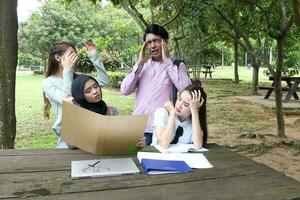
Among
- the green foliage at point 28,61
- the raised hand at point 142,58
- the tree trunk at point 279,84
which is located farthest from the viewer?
the green foliage at point 28,61

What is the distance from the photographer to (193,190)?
1.55 meters

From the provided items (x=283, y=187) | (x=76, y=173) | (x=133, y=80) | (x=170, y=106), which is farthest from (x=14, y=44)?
(x=283, y=187)

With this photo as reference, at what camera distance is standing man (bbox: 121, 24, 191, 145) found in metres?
2.77

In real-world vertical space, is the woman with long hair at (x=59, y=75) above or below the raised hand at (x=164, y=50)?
below

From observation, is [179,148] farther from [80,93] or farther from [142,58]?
[142,58]

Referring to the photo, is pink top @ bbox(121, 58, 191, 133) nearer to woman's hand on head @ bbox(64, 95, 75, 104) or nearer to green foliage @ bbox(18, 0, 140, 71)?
woman's hand on head @ bbox(64, 95, 75, 104)

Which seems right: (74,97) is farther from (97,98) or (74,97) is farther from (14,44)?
(14,44)

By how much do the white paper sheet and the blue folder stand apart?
2.4 inches

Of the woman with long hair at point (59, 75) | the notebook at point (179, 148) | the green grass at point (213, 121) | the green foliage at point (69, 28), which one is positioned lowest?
the green grass at point (213, 121)

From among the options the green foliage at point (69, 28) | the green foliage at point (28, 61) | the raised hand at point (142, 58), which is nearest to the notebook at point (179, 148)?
the raised hand at point (142, 58)

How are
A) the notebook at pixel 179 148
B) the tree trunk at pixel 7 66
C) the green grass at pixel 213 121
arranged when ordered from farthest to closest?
the green grass at pixel 213 121 → the tree trunk at pixel 7 66 → the notebook at pixel 179 148

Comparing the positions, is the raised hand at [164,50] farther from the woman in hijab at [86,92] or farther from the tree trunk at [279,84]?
the tree trunk at [279,84]

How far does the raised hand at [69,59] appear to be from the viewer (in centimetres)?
248

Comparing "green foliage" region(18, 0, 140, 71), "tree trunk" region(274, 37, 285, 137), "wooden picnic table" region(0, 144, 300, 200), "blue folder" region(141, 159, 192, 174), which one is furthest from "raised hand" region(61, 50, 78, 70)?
"green foliage" region(18, 0, 140, 71)
